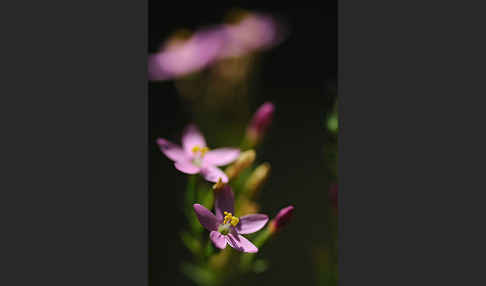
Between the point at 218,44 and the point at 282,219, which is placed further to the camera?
the point at 218,44

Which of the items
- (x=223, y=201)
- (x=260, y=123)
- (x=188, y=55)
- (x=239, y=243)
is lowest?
(x=239, y=243)

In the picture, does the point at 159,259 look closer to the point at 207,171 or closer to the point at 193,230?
the point at 193,230

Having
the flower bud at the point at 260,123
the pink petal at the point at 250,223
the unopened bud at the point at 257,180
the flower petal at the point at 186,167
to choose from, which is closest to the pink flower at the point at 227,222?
the pink petal at the point at 250,223

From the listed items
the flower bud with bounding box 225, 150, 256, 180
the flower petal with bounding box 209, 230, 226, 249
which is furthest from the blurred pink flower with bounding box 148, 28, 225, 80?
the flower petal with bounding box 209, 230, 226, 249

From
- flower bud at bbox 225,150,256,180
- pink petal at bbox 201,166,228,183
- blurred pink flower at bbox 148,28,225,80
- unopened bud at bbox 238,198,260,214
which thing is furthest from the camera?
blurred pink flower at bbox 148,28,225,80

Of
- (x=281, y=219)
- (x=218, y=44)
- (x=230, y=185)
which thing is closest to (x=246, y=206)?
(x=230, y=185)

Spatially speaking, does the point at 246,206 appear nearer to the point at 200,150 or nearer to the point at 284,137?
the point at 200,150

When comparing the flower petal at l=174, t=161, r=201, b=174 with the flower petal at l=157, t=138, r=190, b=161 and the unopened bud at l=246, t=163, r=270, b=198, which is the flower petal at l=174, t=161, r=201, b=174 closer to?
the flower petal at l=157, t=138, r=190, b=161
